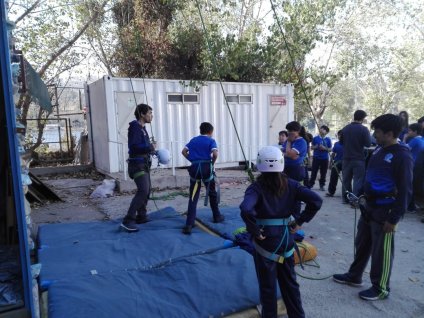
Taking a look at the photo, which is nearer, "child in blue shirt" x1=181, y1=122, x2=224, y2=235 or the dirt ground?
the dirt ground

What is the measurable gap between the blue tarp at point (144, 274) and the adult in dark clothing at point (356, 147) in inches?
137

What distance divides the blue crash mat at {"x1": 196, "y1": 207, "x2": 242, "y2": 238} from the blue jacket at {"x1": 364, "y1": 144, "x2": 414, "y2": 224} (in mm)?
2028

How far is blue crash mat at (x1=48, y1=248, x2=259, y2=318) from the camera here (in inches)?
116

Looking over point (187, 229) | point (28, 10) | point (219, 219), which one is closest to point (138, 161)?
point (187, 229)

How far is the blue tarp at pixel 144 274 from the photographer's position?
3.02m

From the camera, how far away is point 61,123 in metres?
13.1

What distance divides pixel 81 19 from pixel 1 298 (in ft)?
44.1

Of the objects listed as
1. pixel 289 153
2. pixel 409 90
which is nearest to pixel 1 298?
pixel 289 153

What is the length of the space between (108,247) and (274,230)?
8.74ft

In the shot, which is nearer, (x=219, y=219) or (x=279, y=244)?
(x=279, y=244)

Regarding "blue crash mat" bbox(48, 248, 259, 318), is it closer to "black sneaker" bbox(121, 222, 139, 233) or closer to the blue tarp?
the blue tarp

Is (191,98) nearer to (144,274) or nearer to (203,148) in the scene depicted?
(203,148)

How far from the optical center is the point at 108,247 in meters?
4.47

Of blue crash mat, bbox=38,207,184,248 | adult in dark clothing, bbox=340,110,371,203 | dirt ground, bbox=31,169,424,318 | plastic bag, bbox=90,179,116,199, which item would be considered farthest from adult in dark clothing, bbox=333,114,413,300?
plastic bag, bbox=90,179,116,199
